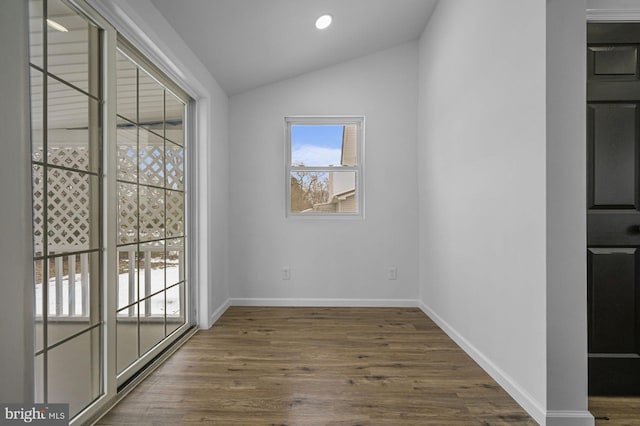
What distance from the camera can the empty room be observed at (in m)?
1.54

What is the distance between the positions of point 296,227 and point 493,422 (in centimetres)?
261

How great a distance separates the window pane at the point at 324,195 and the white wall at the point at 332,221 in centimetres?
14

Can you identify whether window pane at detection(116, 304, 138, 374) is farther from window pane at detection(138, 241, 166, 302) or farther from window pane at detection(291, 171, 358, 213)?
window pane at detection(291, 171, 358, 213)

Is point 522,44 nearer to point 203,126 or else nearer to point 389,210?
point 389,210

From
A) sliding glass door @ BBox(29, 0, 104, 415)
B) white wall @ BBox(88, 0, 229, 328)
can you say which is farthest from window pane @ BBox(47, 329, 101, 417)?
white wall @ BBox(88, 0, 229, 328)

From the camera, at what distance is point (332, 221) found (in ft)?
12.9

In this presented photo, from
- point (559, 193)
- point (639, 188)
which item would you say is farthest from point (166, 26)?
point (639, 188)

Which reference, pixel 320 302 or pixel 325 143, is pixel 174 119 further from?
pixel 320 302

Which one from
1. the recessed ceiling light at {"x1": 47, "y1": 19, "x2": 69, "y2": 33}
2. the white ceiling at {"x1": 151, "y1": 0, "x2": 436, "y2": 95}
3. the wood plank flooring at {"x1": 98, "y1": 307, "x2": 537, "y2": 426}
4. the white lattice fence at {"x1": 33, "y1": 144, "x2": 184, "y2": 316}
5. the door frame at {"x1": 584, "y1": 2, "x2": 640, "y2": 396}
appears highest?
the white ceiling at {"x1": 151, "y1": 0, "x2": 436, "y2": 95}

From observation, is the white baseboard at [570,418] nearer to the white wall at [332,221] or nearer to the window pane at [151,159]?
the white wall at [332,221]

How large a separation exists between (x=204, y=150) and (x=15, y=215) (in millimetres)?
2041

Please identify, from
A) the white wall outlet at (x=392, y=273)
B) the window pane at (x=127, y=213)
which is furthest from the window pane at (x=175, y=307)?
the white wall outlet at (x=392, y=273)

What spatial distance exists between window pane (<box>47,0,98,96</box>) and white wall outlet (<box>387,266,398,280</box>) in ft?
10.1

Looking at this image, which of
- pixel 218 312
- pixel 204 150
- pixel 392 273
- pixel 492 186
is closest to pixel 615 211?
pixel 492 186
